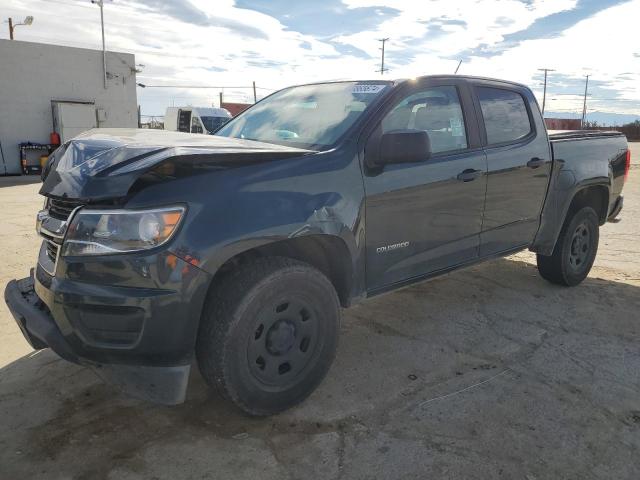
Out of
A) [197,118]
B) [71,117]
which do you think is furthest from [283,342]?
[197,118]

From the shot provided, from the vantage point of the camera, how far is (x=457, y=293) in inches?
195

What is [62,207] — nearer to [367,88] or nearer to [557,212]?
[367,88]

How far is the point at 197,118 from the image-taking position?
2045cm

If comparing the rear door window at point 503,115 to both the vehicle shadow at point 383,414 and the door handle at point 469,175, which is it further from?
the vehicle shadow at point 383,414

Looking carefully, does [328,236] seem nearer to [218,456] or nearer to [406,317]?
[218,456]

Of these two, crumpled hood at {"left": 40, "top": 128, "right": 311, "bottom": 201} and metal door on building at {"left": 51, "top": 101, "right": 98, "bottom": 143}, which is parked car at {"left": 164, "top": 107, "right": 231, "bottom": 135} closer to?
metal door on building at {"left": 51, "top": 101, "right": 98, "bottom": 143}

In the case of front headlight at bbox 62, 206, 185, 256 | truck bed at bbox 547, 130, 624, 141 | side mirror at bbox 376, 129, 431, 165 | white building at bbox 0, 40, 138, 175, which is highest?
white building at bbox 0, 40, 138, 175

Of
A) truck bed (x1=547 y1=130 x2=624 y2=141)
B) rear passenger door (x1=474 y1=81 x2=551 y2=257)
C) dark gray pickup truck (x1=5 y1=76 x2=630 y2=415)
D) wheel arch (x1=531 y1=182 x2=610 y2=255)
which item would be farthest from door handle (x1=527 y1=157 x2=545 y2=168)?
truck bed (x1=547 y1=130 x2=624 y2=141)

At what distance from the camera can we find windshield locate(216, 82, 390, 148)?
325 centimetres

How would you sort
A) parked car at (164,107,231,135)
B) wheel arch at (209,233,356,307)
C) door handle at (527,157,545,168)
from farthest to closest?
1. parked car at (164,107,231,135)
2. door handle at (527,157,545,168)
3. wheel arch at (209,233,356,307)

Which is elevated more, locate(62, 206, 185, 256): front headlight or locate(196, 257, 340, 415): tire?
locate(62, 206, 185, 256): front headlight

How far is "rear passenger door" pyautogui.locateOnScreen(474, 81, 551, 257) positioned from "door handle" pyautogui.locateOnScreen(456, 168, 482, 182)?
19cm

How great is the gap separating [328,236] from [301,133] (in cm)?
87

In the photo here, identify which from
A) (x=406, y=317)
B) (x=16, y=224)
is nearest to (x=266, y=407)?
(x=406, y=317)
